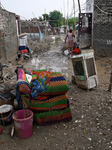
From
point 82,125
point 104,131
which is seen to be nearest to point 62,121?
point 82,125

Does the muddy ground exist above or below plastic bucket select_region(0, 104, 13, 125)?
below

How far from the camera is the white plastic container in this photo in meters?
3.93

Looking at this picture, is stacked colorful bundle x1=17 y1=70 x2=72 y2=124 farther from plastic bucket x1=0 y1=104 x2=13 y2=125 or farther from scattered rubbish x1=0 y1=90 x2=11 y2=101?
scattered rubbish x1=0 y1=90 x2=11 y2=101

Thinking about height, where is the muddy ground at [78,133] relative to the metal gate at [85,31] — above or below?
below

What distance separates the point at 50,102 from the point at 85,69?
1660mm

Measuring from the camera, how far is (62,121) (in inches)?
113

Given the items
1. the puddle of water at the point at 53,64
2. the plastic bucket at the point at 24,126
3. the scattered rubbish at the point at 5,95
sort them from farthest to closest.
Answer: the puddle of water at the point at 53,64
the scattered rubbish at the point at 5,95
the plastic bucket at the point at 24,126

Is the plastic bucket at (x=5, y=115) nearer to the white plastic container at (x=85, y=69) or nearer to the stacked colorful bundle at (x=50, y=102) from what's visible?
the stacked colorful bundle at (x=50, y=102)

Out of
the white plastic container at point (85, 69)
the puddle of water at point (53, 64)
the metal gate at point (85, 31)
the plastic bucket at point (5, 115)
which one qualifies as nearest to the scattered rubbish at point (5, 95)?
the plastic bucket at point (5, 115)

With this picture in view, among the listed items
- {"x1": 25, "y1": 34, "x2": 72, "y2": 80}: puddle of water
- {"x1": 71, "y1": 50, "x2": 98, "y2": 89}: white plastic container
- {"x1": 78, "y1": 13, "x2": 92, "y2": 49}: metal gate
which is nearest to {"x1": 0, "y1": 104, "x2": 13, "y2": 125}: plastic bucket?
{"x1": 71, "y1": 50, "x2": 98, "y2": 89}: white plastic container

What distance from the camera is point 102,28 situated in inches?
305

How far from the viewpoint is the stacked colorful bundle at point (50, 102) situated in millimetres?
2645

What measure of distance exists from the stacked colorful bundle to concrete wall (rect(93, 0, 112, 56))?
5963 millimetres

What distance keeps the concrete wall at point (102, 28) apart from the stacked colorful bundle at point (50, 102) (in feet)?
19.6
